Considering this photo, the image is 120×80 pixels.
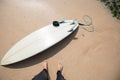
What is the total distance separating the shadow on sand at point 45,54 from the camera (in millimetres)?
3930

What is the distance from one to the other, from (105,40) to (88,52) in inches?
21.8

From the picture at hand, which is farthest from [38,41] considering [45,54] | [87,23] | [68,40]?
[87,23]

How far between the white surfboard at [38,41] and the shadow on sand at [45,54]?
0.50ft

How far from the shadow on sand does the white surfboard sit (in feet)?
0.50

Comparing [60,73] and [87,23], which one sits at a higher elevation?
[87,23]

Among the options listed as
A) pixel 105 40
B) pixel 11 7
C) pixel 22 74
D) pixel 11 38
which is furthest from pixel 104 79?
pixel 11 7

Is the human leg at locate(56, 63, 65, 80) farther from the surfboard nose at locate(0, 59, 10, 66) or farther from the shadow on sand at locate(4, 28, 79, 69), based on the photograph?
the surfboard nose at locate(0, 59, 10, 66)

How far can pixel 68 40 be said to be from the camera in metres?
4.27

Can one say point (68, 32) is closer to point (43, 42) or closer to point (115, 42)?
point (43, 42)

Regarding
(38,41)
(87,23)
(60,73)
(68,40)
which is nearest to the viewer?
(60,73)

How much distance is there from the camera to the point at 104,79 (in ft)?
12.7

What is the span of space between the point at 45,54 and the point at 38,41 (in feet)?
1.13

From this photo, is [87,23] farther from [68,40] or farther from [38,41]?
[38,41]

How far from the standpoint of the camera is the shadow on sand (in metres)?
3.93
